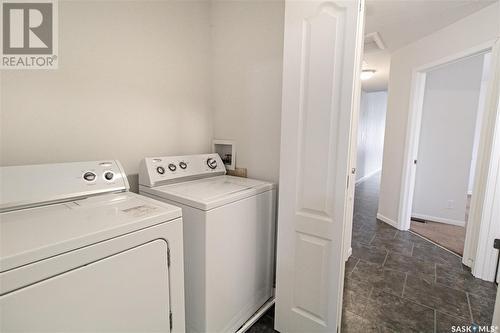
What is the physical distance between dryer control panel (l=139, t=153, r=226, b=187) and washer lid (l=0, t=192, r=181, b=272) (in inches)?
11.3

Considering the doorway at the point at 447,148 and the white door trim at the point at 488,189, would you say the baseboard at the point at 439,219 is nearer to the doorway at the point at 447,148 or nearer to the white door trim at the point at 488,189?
the doorway at the point at 447,148

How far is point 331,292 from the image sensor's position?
1.29m

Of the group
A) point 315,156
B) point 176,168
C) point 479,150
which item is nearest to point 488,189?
point 479,150

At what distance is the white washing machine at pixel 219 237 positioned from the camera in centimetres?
126

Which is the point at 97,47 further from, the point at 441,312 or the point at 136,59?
the point at 441,312

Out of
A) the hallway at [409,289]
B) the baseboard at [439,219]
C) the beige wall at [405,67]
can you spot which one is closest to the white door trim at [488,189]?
the hallway at [409,289]

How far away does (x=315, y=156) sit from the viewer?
4.23ft

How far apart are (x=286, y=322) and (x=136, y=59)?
6.55 feet

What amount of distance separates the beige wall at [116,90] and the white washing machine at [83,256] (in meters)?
0.23

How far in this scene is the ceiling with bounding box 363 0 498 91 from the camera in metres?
2.04

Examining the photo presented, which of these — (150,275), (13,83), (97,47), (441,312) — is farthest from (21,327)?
(441,312)

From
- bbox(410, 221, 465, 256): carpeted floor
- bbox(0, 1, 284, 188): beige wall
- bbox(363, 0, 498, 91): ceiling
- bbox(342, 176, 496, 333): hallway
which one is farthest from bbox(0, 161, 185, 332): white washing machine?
bbox(410, 221, 465, 256): carpeted floor

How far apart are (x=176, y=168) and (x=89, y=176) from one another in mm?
516

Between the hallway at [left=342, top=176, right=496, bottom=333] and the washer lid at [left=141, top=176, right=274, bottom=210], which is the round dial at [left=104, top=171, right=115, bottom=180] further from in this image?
the hallway at [left=342, top=176, right=496, bottom=333]
